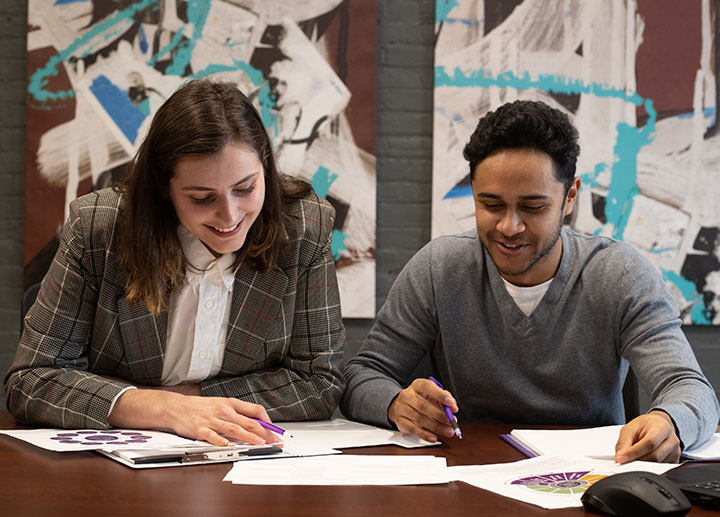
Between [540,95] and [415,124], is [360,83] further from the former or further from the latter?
[540,95]

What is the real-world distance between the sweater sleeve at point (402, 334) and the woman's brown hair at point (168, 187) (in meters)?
0.29

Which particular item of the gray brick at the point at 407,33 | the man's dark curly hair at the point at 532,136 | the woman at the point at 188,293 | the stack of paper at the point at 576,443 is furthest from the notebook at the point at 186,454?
the gray brick at the point at 407,33

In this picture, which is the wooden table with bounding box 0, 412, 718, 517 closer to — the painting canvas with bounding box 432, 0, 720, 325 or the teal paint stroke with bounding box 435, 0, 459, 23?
the painting canvas with bounding box 432, 0, 720, 325

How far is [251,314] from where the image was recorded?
5.15ft

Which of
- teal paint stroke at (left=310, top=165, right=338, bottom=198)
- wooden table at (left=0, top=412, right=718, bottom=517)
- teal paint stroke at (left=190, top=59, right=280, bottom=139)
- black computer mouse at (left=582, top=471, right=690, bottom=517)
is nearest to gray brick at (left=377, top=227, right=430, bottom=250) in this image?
teal paint stroke at (left=310, top=165, right=338, bottom=198)

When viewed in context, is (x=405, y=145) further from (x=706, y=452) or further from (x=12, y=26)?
(x=706, y=452)

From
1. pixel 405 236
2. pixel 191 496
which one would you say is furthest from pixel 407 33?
pixel 191 496

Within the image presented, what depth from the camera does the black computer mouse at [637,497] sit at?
0.87 m

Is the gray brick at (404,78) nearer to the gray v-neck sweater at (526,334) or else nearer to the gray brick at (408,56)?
the gray brick at (408,56)

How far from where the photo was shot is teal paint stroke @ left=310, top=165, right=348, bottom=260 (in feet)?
8.96

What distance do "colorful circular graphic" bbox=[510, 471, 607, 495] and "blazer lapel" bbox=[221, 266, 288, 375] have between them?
0.66 meters

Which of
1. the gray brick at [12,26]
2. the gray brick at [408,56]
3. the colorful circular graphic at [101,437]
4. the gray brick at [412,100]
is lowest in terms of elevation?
the colorful circular graphic at [101,437]

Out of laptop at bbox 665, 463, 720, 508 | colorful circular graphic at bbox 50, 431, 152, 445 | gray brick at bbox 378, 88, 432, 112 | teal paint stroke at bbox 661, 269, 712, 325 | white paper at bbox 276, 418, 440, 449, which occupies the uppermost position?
gray brick at bbox 378, 88, 432, 112

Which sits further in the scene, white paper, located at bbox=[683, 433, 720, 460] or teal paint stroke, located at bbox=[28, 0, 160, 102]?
teal paint stroke, located at bbox=[28, 0, 160, 102]
